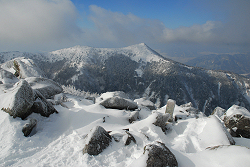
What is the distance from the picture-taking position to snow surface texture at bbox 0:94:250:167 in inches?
194

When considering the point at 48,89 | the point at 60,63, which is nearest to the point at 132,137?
the point at 48,89

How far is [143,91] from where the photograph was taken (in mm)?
156250

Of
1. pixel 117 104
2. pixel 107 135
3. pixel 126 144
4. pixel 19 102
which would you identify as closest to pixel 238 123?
pixel 126 144

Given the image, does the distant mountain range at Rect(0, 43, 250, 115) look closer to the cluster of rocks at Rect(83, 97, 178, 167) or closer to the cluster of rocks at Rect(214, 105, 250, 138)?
the cluster of rocks at Rect(214, 105, 250, 138)

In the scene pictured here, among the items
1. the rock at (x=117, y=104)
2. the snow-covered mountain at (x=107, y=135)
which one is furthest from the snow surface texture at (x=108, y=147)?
the rock at (x=117, y=104)

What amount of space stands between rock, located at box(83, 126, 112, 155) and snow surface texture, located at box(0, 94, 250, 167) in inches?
8.1

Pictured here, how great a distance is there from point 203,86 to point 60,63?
218 m

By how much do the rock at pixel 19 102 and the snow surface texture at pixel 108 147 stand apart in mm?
390

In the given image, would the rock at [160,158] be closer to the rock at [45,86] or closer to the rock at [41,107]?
the rock at [41,107]

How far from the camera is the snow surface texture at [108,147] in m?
4.92

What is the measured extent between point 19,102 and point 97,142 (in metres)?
6.27

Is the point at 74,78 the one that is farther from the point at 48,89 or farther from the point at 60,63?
the point at 48,89

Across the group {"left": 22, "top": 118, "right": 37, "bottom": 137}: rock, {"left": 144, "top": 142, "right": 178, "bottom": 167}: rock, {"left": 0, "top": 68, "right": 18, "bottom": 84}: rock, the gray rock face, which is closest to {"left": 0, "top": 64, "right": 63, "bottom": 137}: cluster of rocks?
{"left": 22, "top": 118, "right": 37, "bottom": 137}: rock

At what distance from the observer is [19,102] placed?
301 inches
